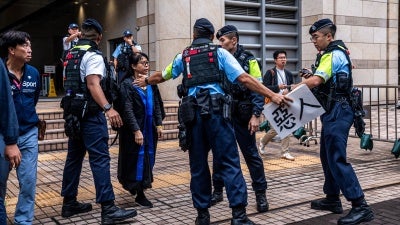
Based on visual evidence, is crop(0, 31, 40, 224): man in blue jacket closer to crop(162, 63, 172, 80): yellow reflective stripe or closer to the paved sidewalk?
the paved sidewalk

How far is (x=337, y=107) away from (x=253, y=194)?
1.75 meters

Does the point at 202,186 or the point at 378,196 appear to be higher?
the point at 202,186

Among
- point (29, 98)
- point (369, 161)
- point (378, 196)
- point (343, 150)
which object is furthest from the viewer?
point (369, 161)

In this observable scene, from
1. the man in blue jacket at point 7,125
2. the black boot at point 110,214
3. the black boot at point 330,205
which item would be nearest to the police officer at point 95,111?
the black boot at point 110,214

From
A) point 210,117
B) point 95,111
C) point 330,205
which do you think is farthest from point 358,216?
point 95,111

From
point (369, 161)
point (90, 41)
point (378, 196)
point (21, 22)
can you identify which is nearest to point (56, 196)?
point (90, 41)

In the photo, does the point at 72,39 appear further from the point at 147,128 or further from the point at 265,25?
the point at 265,25

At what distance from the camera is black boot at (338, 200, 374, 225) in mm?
4668

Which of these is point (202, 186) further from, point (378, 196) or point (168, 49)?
point (168, 49)

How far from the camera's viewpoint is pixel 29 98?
4.51 m

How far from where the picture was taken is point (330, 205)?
5.17m

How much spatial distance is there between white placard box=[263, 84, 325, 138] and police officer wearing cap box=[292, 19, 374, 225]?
134mm

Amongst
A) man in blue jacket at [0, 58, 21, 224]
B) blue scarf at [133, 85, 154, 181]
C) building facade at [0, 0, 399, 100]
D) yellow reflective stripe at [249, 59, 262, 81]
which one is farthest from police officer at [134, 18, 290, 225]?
building facade at [0, 0, 399, 100]

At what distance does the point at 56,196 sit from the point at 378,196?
4.11 metres
